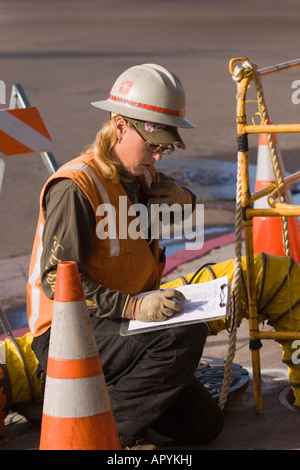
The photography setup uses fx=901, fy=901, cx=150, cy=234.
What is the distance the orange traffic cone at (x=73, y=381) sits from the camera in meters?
3.20

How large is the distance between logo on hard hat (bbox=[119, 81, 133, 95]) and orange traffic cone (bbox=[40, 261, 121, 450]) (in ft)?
3.26

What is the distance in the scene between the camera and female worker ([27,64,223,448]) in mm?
3686

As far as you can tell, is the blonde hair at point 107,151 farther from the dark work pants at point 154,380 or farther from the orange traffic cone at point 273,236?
the orange traffic cone at point 273,236

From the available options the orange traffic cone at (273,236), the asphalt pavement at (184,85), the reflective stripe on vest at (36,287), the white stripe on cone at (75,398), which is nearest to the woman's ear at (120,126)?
the reflective stripe on vest at (36,287)

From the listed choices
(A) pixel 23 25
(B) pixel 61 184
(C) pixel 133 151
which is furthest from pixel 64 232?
(A) pixel 23 25

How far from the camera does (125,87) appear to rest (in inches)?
153

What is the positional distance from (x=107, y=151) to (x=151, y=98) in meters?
0.31

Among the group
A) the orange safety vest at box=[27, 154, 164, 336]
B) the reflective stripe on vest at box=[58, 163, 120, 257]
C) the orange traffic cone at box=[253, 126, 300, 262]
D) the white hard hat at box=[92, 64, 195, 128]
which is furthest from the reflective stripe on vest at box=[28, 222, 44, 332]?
the orange traffic cone at box=[253, 126, 300, 262]

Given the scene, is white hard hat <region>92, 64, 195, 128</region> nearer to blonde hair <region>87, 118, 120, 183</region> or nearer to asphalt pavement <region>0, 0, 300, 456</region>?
blonde hair <region>87, 118, 120, 183</region>

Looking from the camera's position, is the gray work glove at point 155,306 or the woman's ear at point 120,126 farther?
the woman's ear at point 120,126

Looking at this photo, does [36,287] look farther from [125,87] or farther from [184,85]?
[184,85]

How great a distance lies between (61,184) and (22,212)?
4.23 m

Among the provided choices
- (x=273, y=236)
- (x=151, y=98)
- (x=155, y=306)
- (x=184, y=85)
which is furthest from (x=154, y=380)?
(x=184, y=85)
